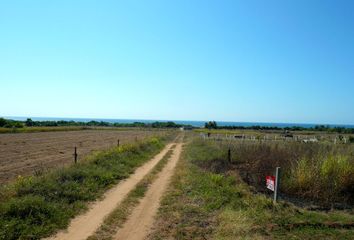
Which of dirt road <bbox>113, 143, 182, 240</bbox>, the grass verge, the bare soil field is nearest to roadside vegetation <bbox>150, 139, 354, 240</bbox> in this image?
dirt road <bbox>113, 143, 182, 240</bbox>

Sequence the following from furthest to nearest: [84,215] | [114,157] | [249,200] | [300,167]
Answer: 1. [114,157]
2. [300,167]
3. [249,200]
4. [84,215]

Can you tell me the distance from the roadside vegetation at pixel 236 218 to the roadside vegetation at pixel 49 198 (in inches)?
86.9

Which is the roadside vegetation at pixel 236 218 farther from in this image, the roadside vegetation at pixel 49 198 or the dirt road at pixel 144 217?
the roadside vegetation at pixel 49 198

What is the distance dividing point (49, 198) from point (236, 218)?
487 cm

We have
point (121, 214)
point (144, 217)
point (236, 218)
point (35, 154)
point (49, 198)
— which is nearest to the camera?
point (236, 218)

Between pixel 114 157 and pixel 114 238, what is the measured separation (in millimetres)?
11621

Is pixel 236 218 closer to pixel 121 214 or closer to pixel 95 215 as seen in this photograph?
pixel 121 214

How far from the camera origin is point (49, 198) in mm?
8969

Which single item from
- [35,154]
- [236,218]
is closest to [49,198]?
[236,218]

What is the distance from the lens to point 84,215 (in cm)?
823

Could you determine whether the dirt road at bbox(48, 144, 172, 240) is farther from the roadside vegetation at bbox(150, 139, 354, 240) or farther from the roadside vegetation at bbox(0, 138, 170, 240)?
the roadside vegetation at bbox(150, 139, 354, 240)

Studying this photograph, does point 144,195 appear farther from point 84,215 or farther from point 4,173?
point 4,173

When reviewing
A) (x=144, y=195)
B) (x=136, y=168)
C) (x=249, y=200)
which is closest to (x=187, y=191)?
(x=144, y=195)

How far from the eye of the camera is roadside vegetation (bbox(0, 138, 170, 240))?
690 cm
